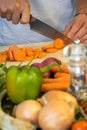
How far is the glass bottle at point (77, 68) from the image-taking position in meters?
0.75

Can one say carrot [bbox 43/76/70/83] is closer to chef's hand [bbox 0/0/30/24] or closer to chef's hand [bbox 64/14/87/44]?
chef's hand [bbox 0/0/30/24]

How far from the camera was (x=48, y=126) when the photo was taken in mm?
674

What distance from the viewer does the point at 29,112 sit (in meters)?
0.71

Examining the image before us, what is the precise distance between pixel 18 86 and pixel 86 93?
0.16 meters

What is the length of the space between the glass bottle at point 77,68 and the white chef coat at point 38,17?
95 centimetres

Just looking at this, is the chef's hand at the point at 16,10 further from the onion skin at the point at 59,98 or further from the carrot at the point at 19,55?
the onion skin at the point at 59,98

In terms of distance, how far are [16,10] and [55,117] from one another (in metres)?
0.76

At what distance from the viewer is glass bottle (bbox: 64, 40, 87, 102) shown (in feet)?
2.47

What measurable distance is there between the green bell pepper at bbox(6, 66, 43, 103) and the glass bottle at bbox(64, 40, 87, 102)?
0.08m

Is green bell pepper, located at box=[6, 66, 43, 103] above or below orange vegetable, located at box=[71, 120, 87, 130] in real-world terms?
above

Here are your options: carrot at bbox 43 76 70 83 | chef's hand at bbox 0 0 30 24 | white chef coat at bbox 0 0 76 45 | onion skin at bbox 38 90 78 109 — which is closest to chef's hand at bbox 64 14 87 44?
white chef coat at bbox 0 0 76 45

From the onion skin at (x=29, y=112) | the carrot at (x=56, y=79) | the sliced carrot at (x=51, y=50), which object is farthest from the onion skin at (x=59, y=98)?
the sliced carrot at (x=51, y=50)

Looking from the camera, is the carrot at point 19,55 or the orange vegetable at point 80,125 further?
the carrot at point 19,55

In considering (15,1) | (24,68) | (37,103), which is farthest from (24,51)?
(37,103)
